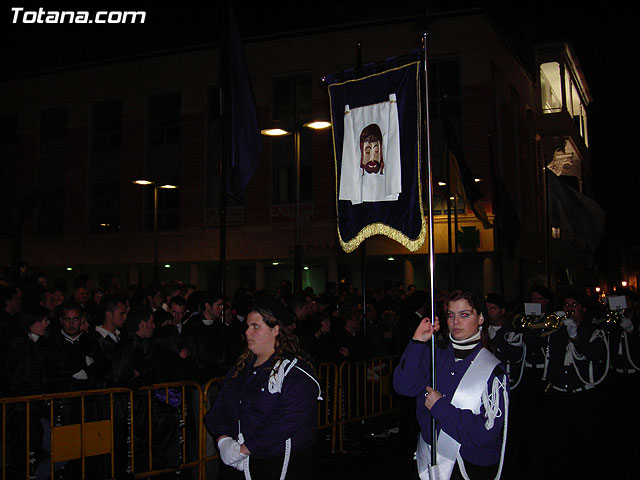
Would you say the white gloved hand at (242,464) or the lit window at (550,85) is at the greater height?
the lit window at (550,85)

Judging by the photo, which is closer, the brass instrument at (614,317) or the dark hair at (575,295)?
the dark hair at (575,295)

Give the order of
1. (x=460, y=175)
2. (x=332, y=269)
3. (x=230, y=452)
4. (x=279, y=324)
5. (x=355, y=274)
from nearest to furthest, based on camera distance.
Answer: (x=230, y=452) < (x=279, y=324) < (x=460, y=175) < (x=332, y=269) < (x=355, y=274)

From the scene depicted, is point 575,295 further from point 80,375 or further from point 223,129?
point 80,375

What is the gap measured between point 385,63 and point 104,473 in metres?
4.73

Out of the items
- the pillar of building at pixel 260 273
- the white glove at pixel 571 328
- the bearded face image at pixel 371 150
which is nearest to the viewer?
the bearded face image at pixel 371 150

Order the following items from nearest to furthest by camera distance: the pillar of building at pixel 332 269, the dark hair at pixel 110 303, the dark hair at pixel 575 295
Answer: the dark hair at pixel 110 303, the dark hair at pixel 575 295, the pillar of building at pixel 332 269

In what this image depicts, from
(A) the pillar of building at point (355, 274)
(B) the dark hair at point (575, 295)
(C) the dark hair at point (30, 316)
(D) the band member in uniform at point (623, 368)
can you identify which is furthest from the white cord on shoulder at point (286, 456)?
(A) the pillar of building at point (355, 274)

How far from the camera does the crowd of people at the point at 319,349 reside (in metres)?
7.19

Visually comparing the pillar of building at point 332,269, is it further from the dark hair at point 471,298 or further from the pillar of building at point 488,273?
the dark hair at point 471,298

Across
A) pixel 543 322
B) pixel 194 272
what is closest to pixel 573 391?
pixel 543 322

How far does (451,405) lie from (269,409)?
1.16 meters

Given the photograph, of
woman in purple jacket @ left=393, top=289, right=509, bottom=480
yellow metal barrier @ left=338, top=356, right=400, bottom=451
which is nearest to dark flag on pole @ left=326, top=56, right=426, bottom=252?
woman in purple jacket @ left=393, top=289, right=509, bottom=480

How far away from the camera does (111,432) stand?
21.9 ft

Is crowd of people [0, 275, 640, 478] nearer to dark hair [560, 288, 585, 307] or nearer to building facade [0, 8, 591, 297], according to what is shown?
dark hair [560, 288, 585, 307]
